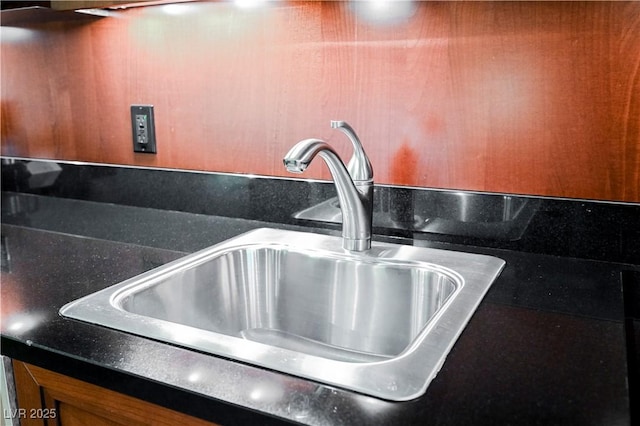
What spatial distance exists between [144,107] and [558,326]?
108 centimetres

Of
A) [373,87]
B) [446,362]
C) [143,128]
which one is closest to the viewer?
[446,362]

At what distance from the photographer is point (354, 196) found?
0.99 m

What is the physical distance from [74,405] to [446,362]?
1.54ft

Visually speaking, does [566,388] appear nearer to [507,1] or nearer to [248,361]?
[248,361]

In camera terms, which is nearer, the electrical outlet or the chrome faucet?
the chrome faucet

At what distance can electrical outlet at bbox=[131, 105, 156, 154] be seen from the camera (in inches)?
54.8

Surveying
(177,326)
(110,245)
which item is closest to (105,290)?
(177,326)

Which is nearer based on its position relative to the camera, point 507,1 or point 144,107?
point 507,1

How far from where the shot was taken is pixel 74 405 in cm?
71

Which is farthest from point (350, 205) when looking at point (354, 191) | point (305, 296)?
point (305, 296)

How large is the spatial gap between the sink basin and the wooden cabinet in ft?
0.27

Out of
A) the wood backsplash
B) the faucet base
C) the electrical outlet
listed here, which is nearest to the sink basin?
the faucet base

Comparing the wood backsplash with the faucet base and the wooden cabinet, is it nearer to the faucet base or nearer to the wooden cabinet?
the faucet base

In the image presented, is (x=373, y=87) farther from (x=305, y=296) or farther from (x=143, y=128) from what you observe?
(x=143, y=128)
